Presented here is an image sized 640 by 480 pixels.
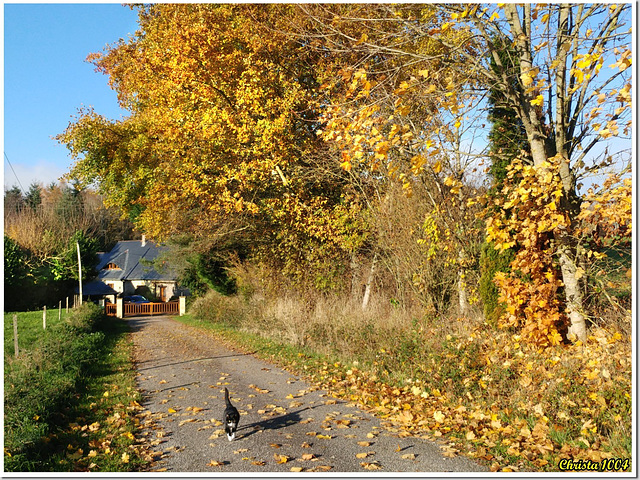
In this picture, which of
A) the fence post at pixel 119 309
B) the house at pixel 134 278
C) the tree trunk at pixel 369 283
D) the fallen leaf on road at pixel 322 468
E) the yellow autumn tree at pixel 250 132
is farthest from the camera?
the house at pixel 134 278

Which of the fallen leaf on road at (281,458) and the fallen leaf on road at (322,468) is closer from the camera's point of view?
the fallen leaf on road at (322,468)

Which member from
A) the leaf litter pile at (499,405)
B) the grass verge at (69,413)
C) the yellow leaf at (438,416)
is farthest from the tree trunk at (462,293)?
the grass verge at (69,413)

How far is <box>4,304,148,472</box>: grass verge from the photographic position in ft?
17.0

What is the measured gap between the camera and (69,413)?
6.96 metres

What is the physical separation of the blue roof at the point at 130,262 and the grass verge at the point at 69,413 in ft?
120

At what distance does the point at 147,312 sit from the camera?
37344 millimetres

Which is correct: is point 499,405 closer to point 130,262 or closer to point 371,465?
point 371,465

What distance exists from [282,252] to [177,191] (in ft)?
16.2

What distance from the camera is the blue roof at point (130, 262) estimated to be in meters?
47.1

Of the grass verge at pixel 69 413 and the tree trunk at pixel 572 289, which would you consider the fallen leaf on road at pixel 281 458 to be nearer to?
the grass verge at pixel 69 413

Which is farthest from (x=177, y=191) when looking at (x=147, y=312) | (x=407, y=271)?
(x=147, y=312)

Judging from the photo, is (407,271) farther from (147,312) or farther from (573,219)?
(147,312)

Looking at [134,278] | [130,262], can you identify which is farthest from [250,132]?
[130,262]

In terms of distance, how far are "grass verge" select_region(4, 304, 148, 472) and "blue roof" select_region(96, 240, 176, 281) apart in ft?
120
